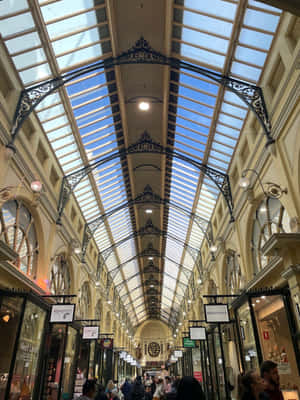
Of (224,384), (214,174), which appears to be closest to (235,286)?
(224,384)

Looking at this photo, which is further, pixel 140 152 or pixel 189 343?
pixel 189 343

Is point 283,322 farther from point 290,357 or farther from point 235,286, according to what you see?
point 235,286

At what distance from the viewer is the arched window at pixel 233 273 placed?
15.3 m

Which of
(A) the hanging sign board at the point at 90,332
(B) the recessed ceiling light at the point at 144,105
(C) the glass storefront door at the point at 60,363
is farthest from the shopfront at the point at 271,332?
(B) the recessed ceiling light at the point at 144,105

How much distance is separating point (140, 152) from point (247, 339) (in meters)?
11.1

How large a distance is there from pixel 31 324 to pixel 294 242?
9.06 metres

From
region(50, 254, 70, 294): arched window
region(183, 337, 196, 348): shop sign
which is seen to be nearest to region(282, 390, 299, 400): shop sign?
region(50, 254, 70, 294): arched window

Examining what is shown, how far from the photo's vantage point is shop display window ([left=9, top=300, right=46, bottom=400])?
916 cm

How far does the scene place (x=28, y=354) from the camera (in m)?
10.1

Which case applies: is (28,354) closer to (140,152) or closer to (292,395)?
(292,395)

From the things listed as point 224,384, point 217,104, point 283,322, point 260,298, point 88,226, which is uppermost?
point 217,104

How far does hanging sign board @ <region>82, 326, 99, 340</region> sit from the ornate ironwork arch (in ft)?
22.8

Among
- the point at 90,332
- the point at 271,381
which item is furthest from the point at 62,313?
the point at 271,381

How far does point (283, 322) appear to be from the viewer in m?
9.35
